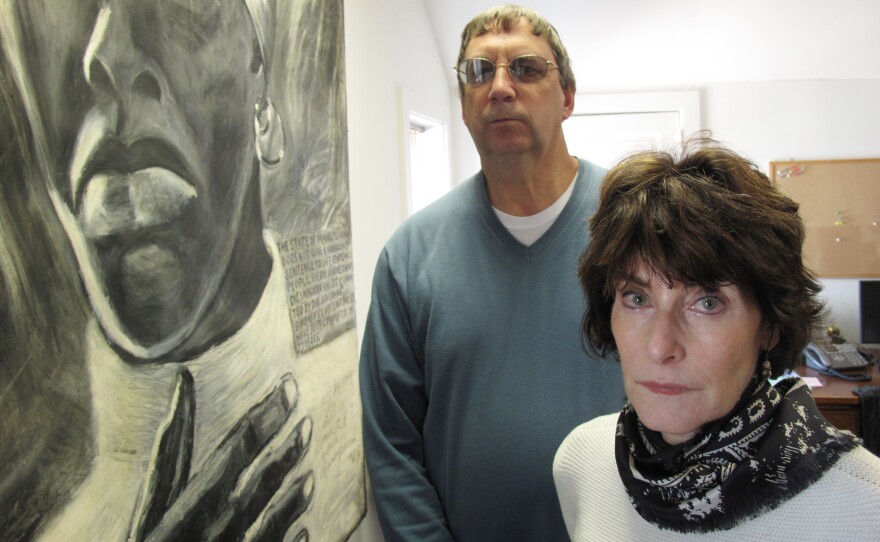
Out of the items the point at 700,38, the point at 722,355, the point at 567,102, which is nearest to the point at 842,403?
the point at 700,38

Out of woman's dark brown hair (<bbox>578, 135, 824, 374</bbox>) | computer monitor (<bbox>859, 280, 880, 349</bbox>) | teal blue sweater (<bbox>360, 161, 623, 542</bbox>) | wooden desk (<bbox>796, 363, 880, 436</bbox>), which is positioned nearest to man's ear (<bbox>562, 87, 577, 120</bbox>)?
teal blue sweater (<bbox>360, 161, 623, 542</bbox>)

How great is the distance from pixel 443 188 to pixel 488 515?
1659 millimetres

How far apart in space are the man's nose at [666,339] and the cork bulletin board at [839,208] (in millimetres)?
2446

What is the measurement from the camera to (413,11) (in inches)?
77.6

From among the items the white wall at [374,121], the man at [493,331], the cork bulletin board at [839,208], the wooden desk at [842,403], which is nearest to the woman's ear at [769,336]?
the man at [493,331]

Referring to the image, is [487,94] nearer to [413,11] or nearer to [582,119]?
[413,11]

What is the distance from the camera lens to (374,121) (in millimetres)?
1435

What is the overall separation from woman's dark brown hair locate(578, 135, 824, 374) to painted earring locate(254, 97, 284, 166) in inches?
18.4

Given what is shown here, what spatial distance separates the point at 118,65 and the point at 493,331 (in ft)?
2.63

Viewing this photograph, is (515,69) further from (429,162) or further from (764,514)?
(429,162)

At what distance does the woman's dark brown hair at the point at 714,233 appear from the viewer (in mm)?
674

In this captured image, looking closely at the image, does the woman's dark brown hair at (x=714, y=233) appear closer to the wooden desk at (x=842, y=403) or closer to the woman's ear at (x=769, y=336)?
the woman's ear at (x=769, y=336)

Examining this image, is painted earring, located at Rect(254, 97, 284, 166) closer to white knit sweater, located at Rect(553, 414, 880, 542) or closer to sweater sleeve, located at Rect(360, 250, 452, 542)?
sweater sleeve, located at Rect(360, 250, 452, 542)

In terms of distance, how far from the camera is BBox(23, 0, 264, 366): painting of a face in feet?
1.62
